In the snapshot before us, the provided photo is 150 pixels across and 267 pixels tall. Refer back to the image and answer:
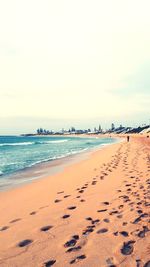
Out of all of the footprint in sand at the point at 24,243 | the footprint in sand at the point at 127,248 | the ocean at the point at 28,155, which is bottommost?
the ocean at the point at 28,155

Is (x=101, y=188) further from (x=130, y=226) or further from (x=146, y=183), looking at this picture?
(x=130, y=226)

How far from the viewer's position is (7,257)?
4.14 m

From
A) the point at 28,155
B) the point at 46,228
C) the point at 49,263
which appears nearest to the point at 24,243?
the point at 46,228

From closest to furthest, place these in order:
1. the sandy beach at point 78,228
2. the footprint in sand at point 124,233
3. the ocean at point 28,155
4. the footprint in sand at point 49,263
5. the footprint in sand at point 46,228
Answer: the footprint in sand at point 49,263
the sandy beach at point 78,228
the footprint in sand at point 124,233
the footprint in sand at point 46,228
the ocean at point 28,155

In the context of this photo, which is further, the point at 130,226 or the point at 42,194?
the point at 42,194

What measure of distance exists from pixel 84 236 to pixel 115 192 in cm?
343

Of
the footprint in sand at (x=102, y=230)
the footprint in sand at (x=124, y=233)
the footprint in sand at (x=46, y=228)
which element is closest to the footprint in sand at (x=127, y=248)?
the footprint in sand at (x=124, y=233)

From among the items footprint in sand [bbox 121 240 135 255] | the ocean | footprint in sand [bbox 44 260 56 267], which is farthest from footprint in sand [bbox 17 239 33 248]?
the ocean

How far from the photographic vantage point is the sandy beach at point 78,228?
3.99 m

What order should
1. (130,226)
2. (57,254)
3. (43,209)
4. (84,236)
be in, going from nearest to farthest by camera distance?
(57,254) < (84,236) < (130,226) < (43,209)

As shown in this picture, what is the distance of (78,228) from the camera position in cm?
516

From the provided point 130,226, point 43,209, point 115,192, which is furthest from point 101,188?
point 130,226

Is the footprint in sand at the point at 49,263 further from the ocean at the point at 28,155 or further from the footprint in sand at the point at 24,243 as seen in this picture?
the ocean at the point at 28,155

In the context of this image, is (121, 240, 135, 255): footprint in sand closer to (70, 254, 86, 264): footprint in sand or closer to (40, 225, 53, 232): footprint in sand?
(70, 254, 86, 264): footprint in sand
